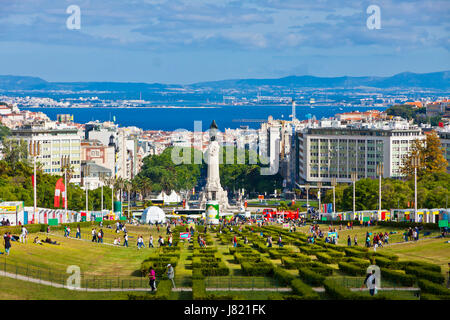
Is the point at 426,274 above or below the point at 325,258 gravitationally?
above

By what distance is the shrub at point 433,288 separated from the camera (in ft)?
123

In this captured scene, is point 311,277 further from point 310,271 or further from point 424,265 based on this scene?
point 424,265

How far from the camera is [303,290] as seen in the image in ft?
126

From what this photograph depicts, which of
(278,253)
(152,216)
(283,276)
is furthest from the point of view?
(152,216)

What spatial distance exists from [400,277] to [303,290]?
667 cm

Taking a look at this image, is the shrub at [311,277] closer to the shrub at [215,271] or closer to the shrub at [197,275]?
the shrub at [215,271]

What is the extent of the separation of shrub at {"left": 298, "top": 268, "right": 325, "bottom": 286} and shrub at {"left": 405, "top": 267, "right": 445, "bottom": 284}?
475 centimetres

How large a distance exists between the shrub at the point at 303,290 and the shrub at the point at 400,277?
4.75 metres

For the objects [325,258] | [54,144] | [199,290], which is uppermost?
[54,144]

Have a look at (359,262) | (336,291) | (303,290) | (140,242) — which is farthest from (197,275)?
(140,242)

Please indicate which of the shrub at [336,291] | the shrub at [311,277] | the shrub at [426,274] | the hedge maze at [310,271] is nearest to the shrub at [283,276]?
the hedge maze at [310,271]

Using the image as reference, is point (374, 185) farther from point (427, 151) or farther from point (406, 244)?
point (406, 244)

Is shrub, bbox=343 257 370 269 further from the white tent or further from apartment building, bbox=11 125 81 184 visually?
apartment building, bbox=11 125 81 184

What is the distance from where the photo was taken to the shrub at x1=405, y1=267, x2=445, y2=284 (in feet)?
138
